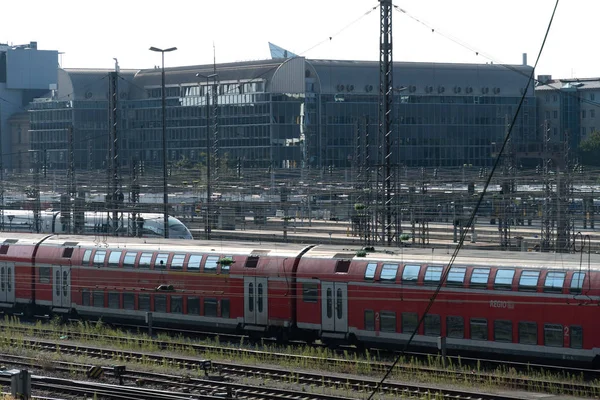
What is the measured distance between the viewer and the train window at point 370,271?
1228 inches

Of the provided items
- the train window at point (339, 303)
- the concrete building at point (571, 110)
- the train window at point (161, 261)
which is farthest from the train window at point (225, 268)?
the concrete building at point (571, 110)

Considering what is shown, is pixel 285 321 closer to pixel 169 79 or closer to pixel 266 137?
pixel 266 137

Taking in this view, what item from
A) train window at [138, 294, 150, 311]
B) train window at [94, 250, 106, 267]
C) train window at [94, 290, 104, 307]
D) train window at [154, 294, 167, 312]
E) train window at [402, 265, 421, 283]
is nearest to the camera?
train window at [402, 265, 421, 283]

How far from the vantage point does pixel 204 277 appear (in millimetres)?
35594

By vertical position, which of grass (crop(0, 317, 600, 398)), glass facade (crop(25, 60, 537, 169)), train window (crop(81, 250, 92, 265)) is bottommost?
grass (crop(0, 317, 600, 398))

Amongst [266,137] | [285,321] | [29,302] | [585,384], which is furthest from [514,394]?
[266,137]

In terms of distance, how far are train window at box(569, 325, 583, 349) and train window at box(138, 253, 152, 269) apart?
16024 mm

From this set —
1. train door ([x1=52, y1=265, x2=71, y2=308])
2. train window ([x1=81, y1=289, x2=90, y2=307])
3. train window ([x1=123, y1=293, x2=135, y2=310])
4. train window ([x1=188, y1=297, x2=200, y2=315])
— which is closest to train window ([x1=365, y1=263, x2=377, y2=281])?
train window ([x1=188, y1=297, x2=200, y2=315])

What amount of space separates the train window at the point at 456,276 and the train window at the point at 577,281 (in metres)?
3.38

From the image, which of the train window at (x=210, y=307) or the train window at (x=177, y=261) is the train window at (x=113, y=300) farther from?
the train window at (x=210, y=307)

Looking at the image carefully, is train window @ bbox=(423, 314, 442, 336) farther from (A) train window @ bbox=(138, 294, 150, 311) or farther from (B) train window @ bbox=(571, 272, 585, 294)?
(A) train window @ bbox=(138, 294, 150, 311)

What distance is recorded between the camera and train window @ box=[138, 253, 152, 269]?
3731cm

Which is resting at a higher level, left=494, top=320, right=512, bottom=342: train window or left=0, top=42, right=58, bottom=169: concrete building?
left=0, top=42, right=58, bottom=169: concrete building

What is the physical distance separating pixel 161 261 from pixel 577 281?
15508 millimetres
